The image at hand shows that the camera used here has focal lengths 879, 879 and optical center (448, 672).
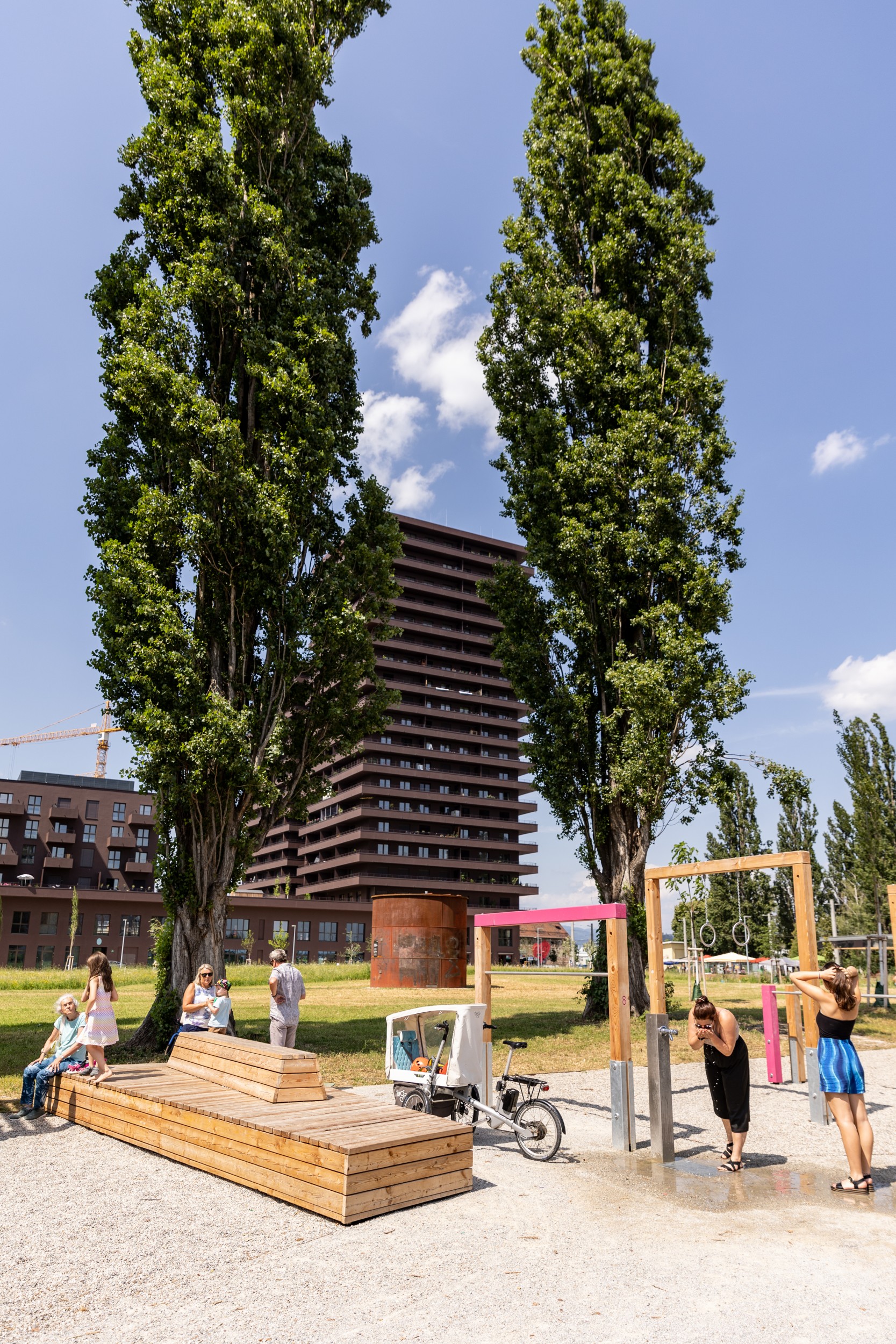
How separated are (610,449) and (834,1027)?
15912 mm

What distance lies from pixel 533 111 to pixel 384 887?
7704 cm

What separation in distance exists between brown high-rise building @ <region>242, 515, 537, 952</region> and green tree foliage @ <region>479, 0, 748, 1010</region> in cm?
7041

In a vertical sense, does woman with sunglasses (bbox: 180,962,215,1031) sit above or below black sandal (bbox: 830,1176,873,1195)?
above

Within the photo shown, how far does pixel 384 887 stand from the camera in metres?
90.8

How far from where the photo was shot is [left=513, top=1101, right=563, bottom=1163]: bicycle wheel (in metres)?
8.59

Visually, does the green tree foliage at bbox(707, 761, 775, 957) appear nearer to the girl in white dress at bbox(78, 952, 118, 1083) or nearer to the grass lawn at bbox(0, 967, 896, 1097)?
the grass lawn at bbox(0, 967, 896, 1097)

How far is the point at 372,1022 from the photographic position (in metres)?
21.5

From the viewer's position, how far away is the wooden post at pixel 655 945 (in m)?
9.46

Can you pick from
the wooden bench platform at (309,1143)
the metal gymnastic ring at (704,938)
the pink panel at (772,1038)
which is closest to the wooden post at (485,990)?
the wooden bench platform at (309,1143)

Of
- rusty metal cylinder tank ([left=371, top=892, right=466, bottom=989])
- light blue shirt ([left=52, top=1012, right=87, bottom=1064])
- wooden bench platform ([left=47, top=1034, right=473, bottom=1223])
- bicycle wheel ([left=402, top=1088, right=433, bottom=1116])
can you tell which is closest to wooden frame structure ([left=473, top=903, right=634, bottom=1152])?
bicycle wheel ([left=402, top=1088, right=433, bottom=1116])

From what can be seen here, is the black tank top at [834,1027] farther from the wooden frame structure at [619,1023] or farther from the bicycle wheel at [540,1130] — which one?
the bicycle wheel at [540,1130]

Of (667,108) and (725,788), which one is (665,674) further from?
(667,108)

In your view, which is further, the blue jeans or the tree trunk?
the tree trunk

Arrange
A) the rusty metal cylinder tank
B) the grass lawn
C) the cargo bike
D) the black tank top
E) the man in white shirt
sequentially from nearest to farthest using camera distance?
the black tank top
the cargo bike
the man in white shirt
the grass lawn
the rusty metal cylinder tank
